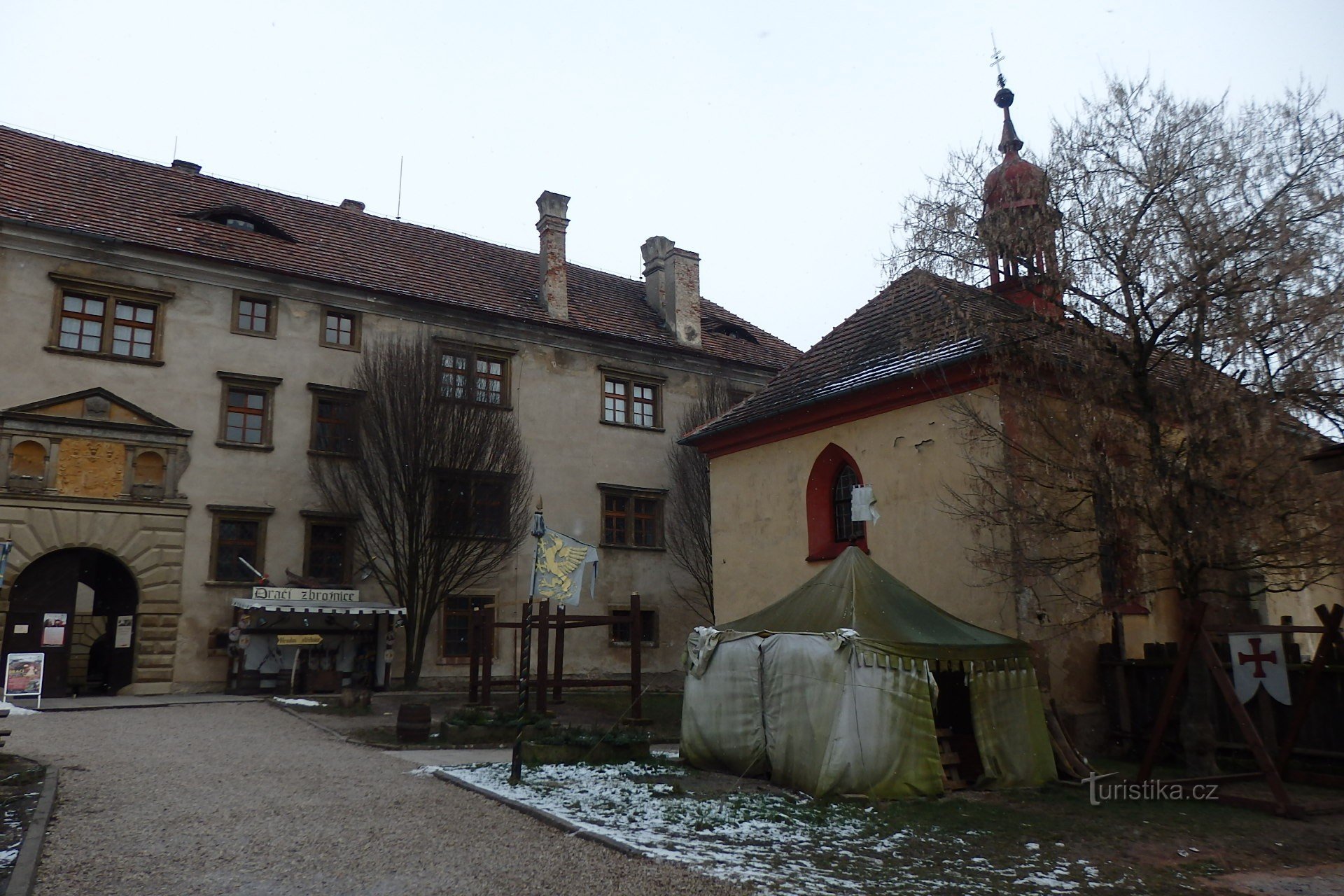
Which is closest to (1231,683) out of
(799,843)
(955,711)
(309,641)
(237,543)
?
(955,711)

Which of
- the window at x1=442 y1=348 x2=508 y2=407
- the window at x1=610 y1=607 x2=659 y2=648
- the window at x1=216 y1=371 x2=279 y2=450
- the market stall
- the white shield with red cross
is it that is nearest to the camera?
the white shield with red cross

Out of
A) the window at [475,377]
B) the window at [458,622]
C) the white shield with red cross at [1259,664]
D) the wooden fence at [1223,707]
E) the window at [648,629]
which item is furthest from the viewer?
the window at [648,629]

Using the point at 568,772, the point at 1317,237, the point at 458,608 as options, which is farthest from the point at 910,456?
the point at 458,608

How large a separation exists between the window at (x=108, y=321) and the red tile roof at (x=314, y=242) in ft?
4.11

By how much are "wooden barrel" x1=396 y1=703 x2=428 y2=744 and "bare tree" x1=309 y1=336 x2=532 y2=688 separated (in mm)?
10964

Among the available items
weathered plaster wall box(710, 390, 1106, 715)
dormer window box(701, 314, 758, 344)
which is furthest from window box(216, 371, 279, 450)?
dormer window box(701, 314, 758, 344)

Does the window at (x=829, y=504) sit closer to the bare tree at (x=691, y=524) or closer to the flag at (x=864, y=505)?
the flag at (x=864, y=505)

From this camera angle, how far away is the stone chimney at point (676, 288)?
32.1 metres

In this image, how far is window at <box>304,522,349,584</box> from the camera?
2466cm

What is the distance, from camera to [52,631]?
70.1ft

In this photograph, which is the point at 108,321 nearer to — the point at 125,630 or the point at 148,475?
the point at 148,475

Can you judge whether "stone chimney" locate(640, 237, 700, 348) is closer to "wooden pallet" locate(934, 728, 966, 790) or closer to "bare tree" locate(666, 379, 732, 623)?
"bare tree" locate(666, 379, 732, 623)

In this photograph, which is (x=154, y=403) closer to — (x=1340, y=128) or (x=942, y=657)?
(x=942, y=657)

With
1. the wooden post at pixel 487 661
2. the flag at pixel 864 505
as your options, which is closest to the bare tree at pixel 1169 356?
the flag at pixel 864 505
